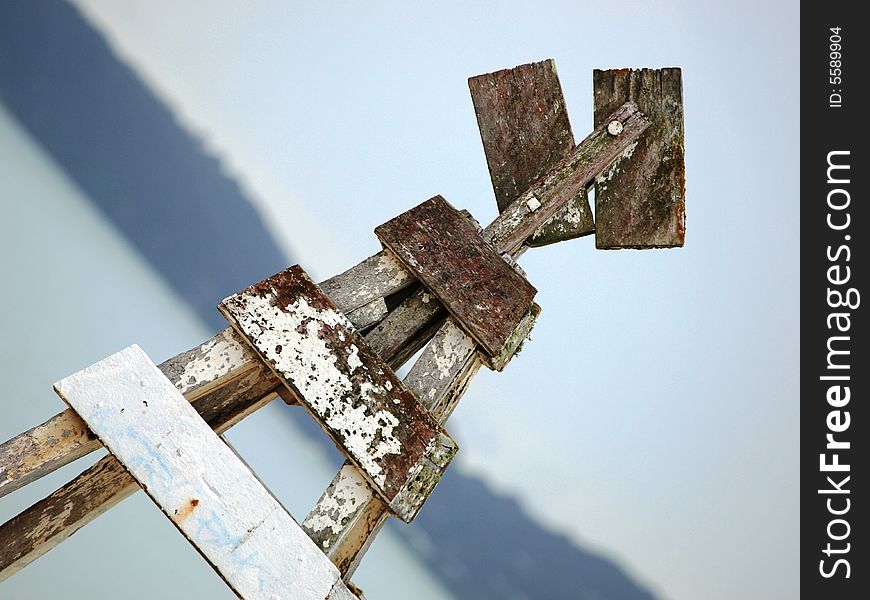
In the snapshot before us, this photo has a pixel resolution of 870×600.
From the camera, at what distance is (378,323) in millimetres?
1695

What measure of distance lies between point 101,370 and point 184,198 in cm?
306

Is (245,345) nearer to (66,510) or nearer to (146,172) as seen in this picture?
(66,510)

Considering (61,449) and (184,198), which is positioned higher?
(184,198)

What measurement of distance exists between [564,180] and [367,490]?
0.85 m

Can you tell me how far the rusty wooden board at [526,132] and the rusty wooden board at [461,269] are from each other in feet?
1.12

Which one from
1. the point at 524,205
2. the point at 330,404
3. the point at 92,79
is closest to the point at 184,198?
the point at 92,79

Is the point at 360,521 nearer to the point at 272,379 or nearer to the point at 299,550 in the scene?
the point at 299,550

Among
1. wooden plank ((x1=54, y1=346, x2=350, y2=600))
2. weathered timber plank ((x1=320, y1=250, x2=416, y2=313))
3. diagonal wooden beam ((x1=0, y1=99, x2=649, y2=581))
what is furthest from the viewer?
weathered timber plank ((x1=320, y1=250, x2=416, y2=313))

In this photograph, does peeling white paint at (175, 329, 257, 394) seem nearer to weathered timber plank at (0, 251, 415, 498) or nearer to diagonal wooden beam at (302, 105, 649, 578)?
weathered timber plank at (0, 251, 415, 498)

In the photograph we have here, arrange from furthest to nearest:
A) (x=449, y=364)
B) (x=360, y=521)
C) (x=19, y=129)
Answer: (x=19, y=129)
(x=449, y=364)
(x=360, y=521)

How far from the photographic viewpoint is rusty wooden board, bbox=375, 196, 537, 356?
1.66m

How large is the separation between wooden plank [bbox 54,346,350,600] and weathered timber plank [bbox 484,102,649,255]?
2.38ft

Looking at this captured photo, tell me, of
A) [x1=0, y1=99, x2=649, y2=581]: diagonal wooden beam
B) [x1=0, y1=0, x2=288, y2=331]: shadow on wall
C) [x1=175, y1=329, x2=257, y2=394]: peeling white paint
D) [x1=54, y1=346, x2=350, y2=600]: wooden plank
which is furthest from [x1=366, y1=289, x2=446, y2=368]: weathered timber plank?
[x1=0, y1=0, x2=288, y2=331]: shadow on wall

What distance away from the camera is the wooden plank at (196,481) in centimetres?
140
